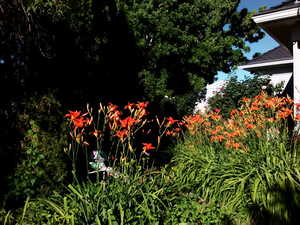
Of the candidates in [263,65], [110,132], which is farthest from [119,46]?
[263,65]

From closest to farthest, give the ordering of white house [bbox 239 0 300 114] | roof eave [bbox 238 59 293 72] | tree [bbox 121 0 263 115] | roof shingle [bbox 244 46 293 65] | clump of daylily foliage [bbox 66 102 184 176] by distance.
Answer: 1. clump of daylily foliage [bbox 66 102 184 176]
2. white house [bbox 239 0 300 114]
3. tree [bbox 121 0 263 115]
4. roof eave [bbox 238 59 293 72]
5. roof shingle [bbox 244 46 293 65]

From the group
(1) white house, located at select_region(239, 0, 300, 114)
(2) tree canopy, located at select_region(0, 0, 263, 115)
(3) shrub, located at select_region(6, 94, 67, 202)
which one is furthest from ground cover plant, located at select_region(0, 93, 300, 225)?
(1) white house, located at select_region(239, 0, 300, 114)

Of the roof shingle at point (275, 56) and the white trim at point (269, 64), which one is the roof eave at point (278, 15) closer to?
the white trim at point (269, 64)

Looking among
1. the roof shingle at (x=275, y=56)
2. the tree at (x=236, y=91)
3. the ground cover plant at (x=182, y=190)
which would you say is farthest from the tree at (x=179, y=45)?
the ground cover plant at (x=182, y=190)

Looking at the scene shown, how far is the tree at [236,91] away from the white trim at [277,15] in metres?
4.84

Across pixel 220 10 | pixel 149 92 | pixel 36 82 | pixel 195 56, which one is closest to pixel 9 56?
pixel 36 82

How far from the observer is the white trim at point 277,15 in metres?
4.68

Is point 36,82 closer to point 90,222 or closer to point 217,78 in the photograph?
point 90,222

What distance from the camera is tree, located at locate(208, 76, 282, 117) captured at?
32.4 ft

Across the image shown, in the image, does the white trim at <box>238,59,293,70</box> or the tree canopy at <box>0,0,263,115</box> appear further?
the white trim at <box>238,59,293,70</box>

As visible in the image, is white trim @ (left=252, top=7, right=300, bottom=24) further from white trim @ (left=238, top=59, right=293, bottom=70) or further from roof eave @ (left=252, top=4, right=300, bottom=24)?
white trim @ (left=238, top=59, right=293, bottom=70)

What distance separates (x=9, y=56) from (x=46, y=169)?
53.3 inches

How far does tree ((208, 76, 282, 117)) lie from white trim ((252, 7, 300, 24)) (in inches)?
191

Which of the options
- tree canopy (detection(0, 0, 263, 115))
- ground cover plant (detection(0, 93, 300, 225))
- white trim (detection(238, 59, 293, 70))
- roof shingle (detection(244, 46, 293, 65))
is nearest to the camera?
ground cover plant (detection(0, 93, 300, 225))
